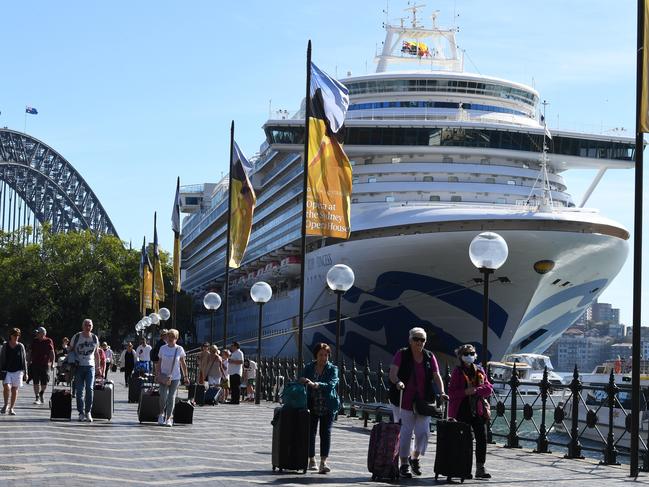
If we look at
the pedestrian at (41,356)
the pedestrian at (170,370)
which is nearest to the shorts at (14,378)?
the pedestrian at (41,356)

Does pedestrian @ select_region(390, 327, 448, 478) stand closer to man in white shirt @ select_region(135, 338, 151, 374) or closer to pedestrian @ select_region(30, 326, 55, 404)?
pedestrian @ select_region(30, 326, 55, 404)

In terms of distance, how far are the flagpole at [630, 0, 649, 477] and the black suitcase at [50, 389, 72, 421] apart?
9.56m

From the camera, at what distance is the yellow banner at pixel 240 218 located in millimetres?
29797

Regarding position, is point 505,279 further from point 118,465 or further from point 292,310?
point 118,465

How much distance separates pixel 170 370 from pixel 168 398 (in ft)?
1.85

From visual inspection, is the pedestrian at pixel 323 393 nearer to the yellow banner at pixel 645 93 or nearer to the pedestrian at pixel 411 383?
the pedestrian at pixel 411 383

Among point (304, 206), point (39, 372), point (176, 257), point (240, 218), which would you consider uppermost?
point (176, 257)

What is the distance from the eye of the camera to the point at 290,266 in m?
52.5

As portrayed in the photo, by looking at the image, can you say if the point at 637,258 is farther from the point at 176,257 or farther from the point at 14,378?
the point at 176,257

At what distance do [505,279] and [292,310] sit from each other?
15.0m

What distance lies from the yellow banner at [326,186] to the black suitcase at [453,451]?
25.6 ft

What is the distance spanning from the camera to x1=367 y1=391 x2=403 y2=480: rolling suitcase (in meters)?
13.2

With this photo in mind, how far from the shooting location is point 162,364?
66.1 feet

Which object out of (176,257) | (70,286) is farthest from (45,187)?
(176,257)
